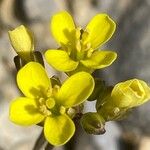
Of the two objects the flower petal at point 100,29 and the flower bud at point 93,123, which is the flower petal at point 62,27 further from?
the flower bud at point 93,123

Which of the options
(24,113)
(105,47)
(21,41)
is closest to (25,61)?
(21,41)

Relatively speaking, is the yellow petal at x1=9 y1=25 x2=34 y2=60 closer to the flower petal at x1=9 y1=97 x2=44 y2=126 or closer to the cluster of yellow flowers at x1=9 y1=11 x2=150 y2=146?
the cluster of yellow flowers at x1=9 y1=11 x2=150 y2=146

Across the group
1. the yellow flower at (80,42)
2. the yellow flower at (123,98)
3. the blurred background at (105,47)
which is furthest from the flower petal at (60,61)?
the blurred background at (105,47)

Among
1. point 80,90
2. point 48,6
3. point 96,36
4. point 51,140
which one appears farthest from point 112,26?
point 48,6

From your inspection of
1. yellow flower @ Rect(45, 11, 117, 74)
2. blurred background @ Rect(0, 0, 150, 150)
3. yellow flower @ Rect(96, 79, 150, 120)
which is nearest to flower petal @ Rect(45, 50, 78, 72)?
yellow flower @ Rect(45, 11, 117, 74)

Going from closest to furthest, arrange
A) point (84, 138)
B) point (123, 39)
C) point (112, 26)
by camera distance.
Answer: point (112, 26) → point (84, 138) → point (123, 39)

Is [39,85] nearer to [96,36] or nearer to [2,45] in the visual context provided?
[96,36]
